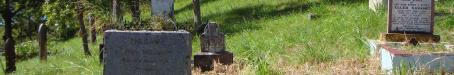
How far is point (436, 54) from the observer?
266 inches

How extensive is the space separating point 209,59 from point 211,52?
233 millimetres

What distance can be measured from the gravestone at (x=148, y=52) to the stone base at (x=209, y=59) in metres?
1.71

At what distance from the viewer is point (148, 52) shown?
270 inches

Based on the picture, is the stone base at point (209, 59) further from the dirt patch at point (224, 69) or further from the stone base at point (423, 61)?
the stone base at point (423, 61)

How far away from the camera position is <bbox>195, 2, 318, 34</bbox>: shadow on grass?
49.3 feet

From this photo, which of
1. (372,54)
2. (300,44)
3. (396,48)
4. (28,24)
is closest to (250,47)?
(300,44)

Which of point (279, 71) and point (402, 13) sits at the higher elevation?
point (402, 13)

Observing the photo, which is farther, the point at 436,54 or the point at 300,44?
the point at 300,44

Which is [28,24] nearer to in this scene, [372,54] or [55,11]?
[55,11]

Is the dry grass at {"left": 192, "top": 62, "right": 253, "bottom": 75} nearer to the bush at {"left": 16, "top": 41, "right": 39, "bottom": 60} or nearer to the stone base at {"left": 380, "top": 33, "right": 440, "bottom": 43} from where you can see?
the stone base at {"left": 380, "top": 33, "right": 440, "bottom": 43}

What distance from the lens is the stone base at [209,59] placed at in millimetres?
8641

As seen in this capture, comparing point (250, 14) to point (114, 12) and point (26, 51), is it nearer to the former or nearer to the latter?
point (114, 12)

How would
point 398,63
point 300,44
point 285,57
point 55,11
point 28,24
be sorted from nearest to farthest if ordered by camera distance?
point 398,63
point 285,57
point 300,44
point 55,11
point 28,24

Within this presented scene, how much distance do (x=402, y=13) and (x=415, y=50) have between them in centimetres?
102
